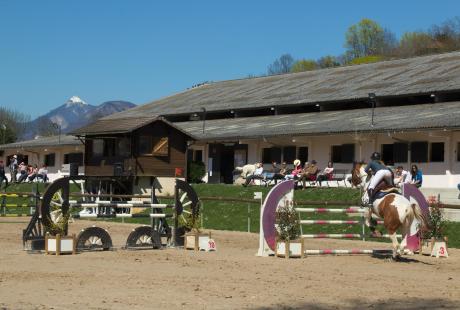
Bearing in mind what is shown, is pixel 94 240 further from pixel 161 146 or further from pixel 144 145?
pixel 161 146

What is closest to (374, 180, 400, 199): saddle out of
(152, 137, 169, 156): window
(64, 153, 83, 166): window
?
(152, 137, 169, 156): window

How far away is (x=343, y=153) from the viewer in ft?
137

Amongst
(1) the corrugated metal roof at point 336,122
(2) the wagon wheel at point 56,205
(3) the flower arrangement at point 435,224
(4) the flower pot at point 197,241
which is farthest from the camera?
(1) the corrugated metal roof at point 336,122

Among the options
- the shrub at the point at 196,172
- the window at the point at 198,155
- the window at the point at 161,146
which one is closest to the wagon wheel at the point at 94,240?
the window at the point at 161,146

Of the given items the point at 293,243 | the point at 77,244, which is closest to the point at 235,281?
the point at 293,243

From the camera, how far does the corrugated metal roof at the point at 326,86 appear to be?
150ft

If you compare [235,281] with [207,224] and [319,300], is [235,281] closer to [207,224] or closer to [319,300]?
[319,300]

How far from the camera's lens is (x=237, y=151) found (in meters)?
47.7

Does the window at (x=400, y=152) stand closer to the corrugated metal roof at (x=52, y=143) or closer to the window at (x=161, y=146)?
the window at (x=161, y=146)

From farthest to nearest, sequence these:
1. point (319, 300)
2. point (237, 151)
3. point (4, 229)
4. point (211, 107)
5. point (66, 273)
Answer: point (211, 107) → point (237, 151) → point (4, 229) → point (66, 273) → point (319, 300)

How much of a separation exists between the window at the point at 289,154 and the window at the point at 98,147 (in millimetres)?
10072

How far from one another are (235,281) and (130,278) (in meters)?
1.60

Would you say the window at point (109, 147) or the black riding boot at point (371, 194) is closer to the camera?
the black riding boot at point (371, 194)

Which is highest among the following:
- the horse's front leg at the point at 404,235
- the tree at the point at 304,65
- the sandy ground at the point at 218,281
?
the tree at the point at 304,65
